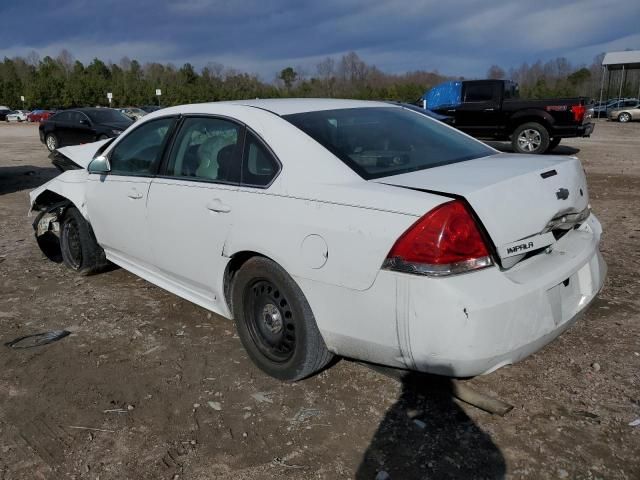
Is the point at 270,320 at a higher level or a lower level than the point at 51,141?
lower

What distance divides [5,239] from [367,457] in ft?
18.7

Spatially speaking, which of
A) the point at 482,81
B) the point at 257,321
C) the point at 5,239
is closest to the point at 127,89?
the point at 482,81

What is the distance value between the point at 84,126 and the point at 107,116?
72 cm

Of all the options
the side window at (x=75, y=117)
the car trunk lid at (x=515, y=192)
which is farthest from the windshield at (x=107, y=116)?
the car trunk lid at (x=515, y=192)

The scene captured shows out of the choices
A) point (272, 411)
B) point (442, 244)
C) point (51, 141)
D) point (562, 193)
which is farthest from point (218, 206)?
point (51, 141)

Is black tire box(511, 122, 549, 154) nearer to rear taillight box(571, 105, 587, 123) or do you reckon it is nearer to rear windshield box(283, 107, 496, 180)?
rear taillight box(571, 105, 587, 123)

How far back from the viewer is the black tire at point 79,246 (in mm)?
4688

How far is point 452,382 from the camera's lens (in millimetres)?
2943

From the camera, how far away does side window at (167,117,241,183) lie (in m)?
3.16

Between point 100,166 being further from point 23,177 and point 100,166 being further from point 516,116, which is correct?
point 516,116

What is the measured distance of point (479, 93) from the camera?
14789 millimetres

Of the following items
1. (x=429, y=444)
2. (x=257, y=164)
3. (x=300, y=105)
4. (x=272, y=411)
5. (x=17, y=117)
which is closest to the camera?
(x=429, y=444)

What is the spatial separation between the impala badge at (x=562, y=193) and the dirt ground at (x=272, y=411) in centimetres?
105

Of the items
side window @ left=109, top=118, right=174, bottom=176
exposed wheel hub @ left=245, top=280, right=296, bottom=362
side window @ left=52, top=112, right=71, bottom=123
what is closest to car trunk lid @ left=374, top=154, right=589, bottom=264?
exposed wheel hub @ left=245, top=280, right=296, bottom=362
